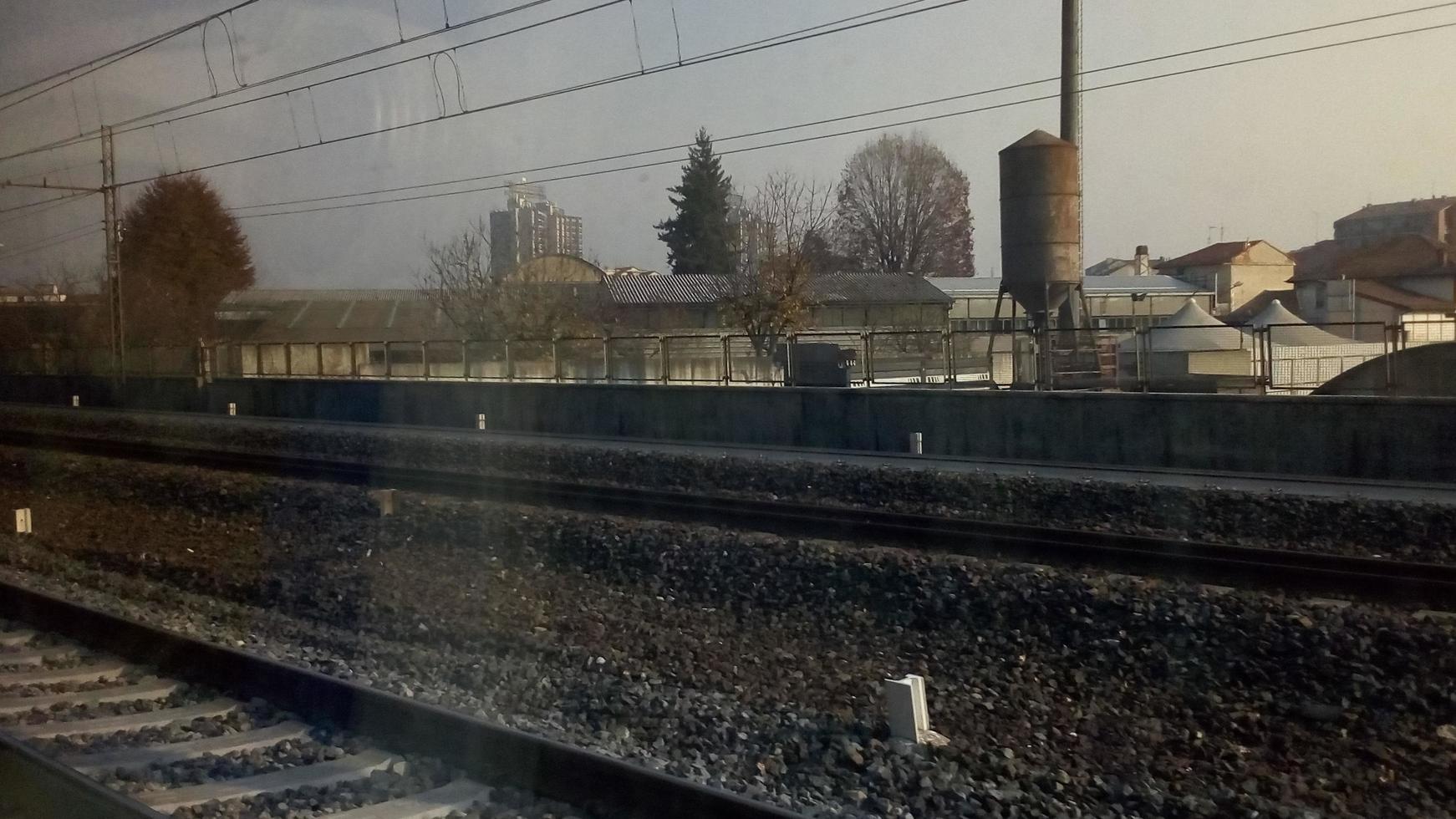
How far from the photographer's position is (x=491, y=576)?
12.8 metres

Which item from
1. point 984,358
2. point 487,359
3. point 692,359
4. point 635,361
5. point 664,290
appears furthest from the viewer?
point 664,290

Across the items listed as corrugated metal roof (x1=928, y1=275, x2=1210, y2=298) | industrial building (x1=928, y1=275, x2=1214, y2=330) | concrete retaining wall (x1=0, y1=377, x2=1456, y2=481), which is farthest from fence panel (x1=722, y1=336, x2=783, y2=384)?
corrugated metal roof (x1=928, y1=275, x2=1210, y2=298)

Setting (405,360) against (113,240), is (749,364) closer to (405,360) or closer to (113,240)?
(405,360)

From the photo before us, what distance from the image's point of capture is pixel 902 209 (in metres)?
64.9

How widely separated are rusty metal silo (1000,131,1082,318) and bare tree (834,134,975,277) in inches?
1014

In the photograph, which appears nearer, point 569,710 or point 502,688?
point 569,710

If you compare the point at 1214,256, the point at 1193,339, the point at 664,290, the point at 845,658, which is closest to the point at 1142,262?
the point at 1214,256

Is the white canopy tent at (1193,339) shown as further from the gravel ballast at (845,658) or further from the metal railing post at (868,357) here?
the gravel ballast at (845,658)

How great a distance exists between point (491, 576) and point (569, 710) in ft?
15.8

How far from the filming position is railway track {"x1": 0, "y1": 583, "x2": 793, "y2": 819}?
5844 millimetres

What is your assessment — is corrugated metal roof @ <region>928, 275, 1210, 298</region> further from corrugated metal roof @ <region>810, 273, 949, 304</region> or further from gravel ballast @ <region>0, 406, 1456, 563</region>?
gravel ballast @ <region>0, 406, 1456, 563</region>

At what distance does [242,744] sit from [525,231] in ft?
138

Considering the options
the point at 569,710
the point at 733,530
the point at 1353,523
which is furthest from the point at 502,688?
the point at 1353,523

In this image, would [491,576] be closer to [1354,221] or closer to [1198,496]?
[1198,496]
